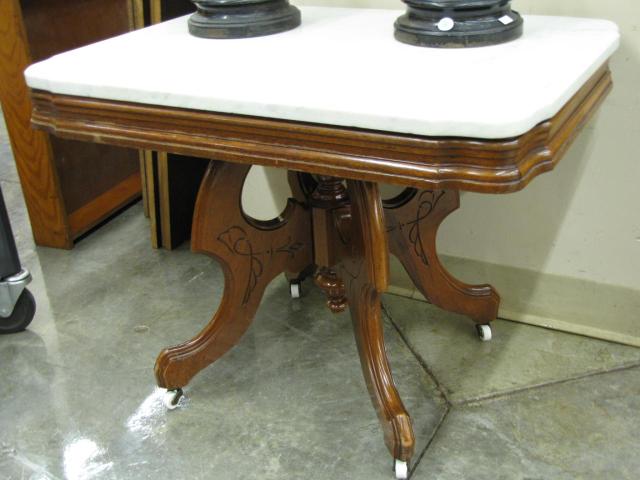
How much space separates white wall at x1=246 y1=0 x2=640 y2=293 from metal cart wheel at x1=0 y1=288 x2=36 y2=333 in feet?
3.32

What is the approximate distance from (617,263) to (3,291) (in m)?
1.48

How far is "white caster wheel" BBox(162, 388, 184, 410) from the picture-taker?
151cm

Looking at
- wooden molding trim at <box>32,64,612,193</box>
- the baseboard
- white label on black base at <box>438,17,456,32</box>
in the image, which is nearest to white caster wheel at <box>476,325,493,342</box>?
the baseboard

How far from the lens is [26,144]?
2055 millimetres

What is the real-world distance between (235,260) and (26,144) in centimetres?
97

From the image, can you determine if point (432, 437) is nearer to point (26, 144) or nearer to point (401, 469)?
point (401, 469)

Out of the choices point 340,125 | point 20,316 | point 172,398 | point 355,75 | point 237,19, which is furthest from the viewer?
point 20,316

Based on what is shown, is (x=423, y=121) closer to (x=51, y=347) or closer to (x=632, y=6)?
(x=632, y=6)

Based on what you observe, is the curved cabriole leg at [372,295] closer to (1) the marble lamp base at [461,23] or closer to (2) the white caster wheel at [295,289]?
(1) the marble lamp base at [461,23]

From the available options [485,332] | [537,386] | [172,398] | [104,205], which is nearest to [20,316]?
[172,398]

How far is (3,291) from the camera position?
1730mm

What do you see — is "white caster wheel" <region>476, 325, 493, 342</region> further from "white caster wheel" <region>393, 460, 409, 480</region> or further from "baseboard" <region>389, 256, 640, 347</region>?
"white caster wheel" <region>393, 460, 409, 480</region>

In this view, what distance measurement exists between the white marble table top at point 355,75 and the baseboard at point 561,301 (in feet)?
2.10

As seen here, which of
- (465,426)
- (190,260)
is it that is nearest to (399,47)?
(465,426)
